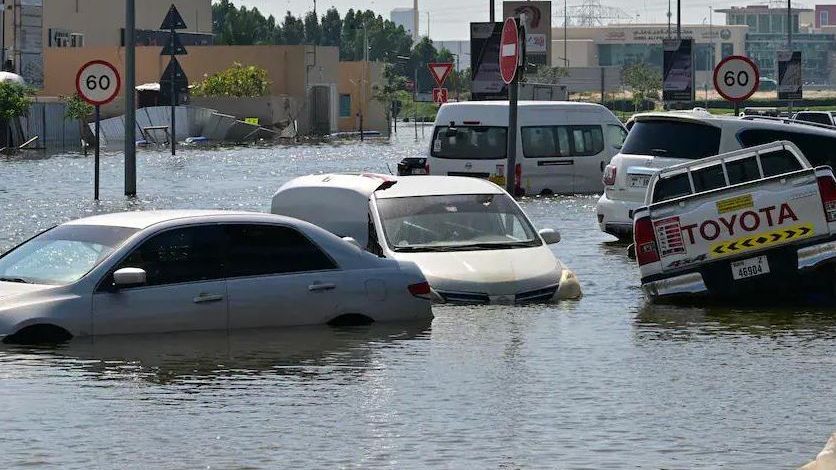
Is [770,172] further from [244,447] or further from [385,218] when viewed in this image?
[244,447]

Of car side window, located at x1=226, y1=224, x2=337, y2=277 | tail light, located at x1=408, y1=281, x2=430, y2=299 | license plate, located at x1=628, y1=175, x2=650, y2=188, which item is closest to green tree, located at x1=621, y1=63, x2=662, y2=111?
license plate, located at x1=628, y1=175, x2=650, y2=188

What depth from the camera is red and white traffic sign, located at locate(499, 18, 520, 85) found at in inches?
961

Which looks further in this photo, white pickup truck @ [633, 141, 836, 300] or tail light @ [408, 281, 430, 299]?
white pickup truck @ [633, 141, 836, 300]

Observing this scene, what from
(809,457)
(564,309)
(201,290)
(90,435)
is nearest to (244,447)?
(90,435)

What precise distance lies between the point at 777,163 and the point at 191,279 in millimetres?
6544

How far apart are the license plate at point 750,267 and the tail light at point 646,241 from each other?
73 cm

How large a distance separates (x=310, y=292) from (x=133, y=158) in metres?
19.9

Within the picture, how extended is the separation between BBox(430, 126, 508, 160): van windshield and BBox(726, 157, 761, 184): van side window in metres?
15.7

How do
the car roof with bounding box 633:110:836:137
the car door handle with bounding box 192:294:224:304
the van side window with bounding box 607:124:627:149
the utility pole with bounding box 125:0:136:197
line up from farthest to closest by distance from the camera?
the van side window with bounding box 607:124:627:149 → the utility pole with bounding box 125:0:136:197 → the car roof with bounding box 633:110:836:137 → the car door handle with bounding box 192:294:224:304

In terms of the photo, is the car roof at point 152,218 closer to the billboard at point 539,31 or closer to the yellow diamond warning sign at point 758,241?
the yellow diamond warning sign at point 758,241

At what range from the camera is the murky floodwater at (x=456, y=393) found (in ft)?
33.3

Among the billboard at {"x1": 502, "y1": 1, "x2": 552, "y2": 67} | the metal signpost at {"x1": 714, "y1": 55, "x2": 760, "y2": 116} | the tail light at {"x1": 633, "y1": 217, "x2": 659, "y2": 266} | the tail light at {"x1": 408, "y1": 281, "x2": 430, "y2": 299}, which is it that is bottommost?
the tail light at {"x1": 408, "y1": 281, "x2": 430, "y2": 299}

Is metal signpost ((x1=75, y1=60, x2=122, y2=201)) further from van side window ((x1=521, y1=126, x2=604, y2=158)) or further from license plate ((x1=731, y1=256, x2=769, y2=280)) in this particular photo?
license plate ((x1=731, y1=256, x2=769, y2=280))

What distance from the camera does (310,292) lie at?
15.3 meters
